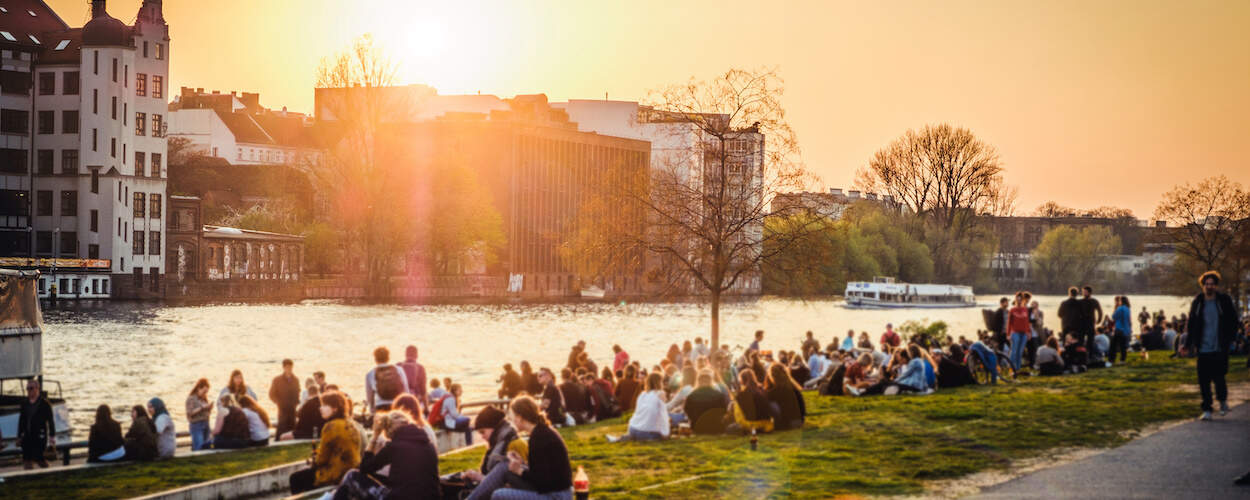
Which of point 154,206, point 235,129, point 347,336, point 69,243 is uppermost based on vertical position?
point 235,129

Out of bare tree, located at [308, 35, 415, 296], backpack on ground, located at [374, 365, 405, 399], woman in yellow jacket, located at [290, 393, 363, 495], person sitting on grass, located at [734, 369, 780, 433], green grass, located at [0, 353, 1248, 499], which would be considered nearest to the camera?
woman in yellow jacket, located at [290, 393, 363, 495]

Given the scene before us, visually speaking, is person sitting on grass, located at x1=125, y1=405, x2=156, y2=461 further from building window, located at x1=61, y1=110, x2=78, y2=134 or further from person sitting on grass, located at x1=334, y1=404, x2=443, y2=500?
building window, located at x1=61, y1=110, x2=78, y2=134

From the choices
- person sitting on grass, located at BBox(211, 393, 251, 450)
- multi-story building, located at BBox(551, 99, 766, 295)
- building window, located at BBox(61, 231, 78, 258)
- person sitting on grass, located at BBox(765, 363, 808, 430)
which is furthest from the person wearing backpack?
building window, located at BBox(61, 231, 78, 258)

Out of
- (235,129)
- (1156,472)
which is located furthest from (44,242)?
(1156,472)

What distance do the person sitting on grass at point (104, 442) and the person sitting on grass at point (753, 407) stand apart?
9.38 meters

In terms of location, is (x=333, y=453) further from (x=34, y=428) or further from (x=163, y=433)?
(x=34, y=428)

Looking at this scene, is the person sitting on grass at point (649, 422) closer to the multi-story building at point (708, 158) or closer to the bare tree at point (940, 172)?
the multi-story building at point (708, 158)

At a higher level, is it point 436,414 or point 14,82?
point 14,82

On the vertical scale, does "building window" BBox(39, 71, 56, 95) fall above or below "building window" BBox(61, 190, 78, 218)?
above

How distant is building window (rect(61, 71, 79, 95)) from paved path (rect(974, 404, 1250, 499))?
11135cm

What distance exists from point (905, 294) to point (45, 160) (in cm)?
7606

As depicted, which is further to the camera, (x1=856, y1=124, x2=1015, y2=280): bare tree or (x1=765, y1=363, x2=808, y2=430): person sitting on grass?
(x1=856, y1=124, x2=1015, y2=280): bare tree

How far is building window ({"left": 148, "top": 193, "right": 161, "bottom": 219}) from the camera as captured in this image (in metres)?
115

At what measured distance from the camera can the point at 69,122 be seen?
369 feet
